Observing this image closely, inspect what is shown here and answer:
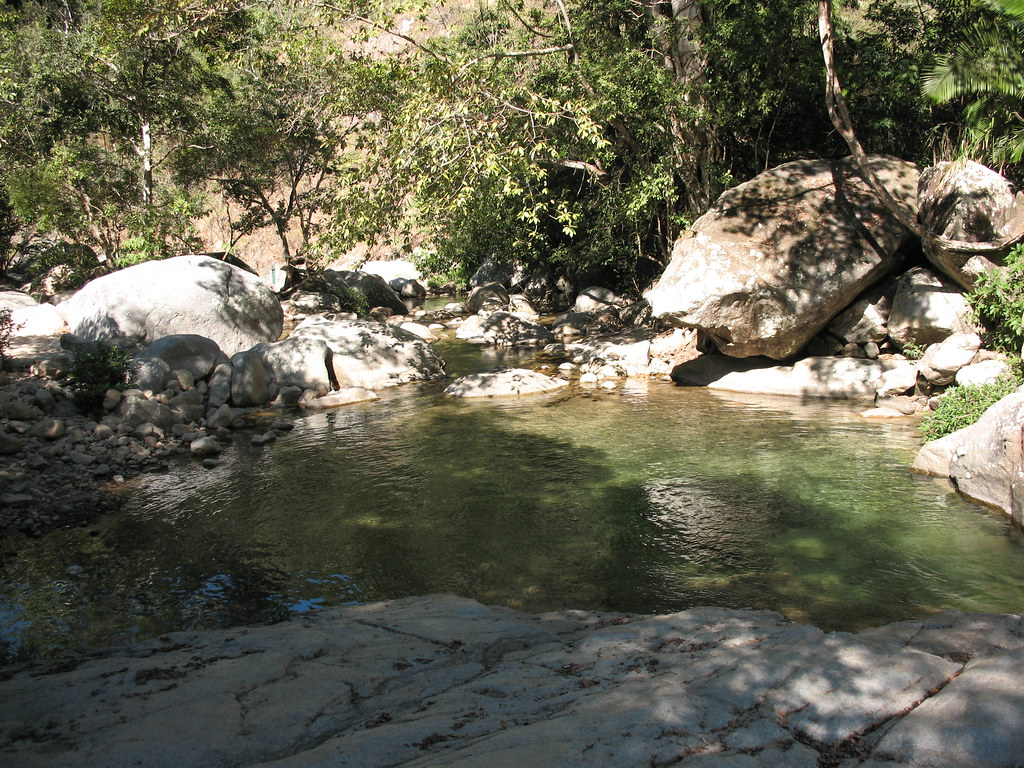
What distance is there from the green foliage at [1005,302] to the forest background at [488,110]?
1.97 meters

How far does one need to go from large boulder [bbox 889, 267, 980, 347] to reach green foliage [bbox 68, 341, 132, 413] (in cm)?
1170

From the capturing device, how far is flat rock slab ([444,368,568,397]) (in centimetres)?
1227

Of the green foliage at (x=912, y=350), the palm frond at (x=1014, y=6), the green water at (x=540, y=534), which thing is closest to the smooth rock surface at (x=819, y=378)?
the green foliage at (x=912, y=350)

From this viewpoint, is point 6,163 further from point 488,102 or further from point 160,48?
point 488,102

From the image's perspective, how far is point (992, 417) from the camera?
21.4 feet

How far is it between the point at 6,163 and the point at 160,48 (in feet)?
19.2

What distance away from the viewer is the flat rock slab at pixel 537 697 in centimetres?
229

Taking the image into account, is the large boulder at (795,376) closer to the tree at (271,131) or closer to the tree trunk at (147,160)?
the tree at (271,131)

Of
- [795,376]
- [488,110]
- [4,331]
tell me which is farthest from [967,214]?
[4,331]

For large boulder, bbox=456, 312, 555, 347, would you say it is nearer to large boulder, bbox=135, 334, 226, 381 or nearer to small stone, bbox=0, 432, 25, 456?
large boulder, bbox=135, 334, 226, 381

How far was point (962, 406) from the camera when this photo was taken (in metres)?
8.04

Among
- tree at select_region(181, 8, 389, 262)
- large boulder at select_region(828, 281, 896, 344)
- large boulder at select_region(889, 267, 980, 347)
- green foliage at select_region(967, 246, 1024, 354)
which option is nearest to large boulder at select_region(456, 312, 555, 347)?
tree at select_region(181, 8, 389, 262)

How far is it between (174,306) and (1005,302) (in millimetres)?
13398

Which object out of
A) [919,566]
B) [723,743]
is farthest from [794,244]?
[723,743]
